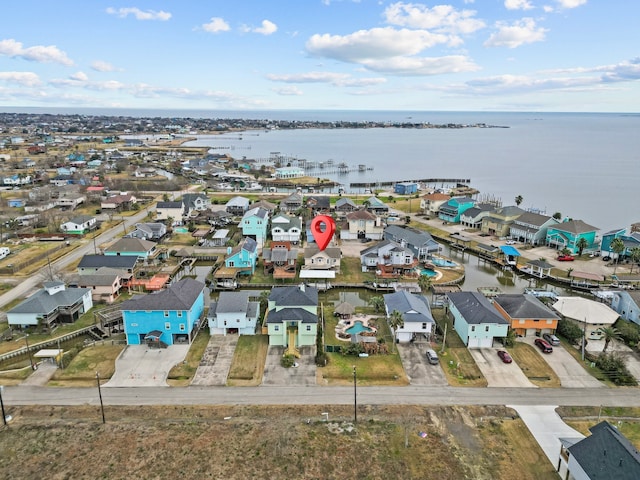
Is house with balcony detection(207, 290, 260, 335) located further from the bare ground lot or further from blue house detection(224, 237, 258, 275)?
blue house detection(224, 237, 258, 275)

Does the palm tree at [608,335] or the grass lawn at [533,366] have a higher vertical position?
the palm tree at [608,335]

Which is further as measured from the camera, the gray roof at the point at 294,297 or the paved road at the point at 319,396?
the gray roof at the point at 294,297

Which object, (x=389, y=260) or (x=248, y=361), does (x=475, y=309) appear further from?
(x=248, y=361)

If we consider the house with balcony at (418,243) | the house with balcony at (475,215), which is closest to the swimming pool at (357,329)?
the house with balcony at (418,243)

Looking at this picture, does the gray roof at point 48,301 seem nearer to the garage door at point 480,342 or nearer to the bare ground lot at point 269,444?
the bare ground lot at point 269,444

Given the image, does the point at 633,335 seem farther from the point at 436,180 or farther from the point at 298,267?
the point at 436,180

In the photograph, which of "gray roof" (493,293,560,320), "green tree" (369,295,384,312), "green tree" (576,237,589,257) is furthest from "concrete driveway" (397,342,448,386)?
"green tree" (576,237,589,257)

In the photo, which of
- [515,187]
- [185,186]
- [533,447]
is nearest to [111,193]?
[185,186]
